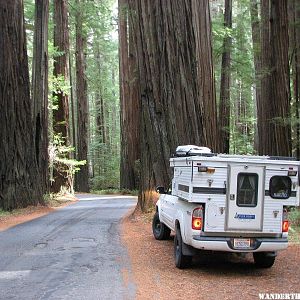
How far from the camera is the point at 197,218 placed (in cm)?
770

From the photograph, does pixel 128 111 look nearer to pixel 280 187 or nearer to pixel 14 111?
pixel 14 111

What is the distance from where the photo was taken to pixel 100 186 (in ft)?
154

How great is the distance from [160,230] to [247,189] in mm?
3699

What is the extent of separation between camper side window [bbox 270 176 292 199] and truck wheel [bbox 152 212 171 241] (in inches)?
137

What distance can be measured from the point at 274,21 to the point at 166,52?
6.37m

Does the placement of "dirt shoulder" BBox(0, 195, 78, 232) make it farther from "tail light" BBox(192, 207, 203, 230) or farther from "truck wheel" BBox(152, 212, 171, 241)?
"tail light" BBox(192, 207, 203, 230)

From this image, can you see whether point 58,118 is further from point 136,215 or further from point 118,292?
point 118,292

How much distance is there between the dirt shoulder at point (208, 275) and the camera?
685 cm

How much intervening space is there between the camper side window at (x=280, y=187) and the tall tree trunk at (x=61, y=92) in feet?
72.6

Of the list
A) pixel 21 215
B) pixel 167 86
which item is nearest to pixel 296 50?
pixel 167 86

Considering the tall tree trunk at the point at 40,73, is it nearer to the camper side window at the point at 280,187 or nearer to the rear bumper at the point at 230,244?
the rear bumper at the point at 230,244

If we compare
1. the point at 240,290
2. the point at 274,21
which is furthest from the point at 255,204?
the point at 274,21

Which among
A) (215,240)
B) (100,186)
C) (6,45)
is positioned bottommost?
(100,186)

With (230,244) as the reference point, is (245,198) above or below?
above
